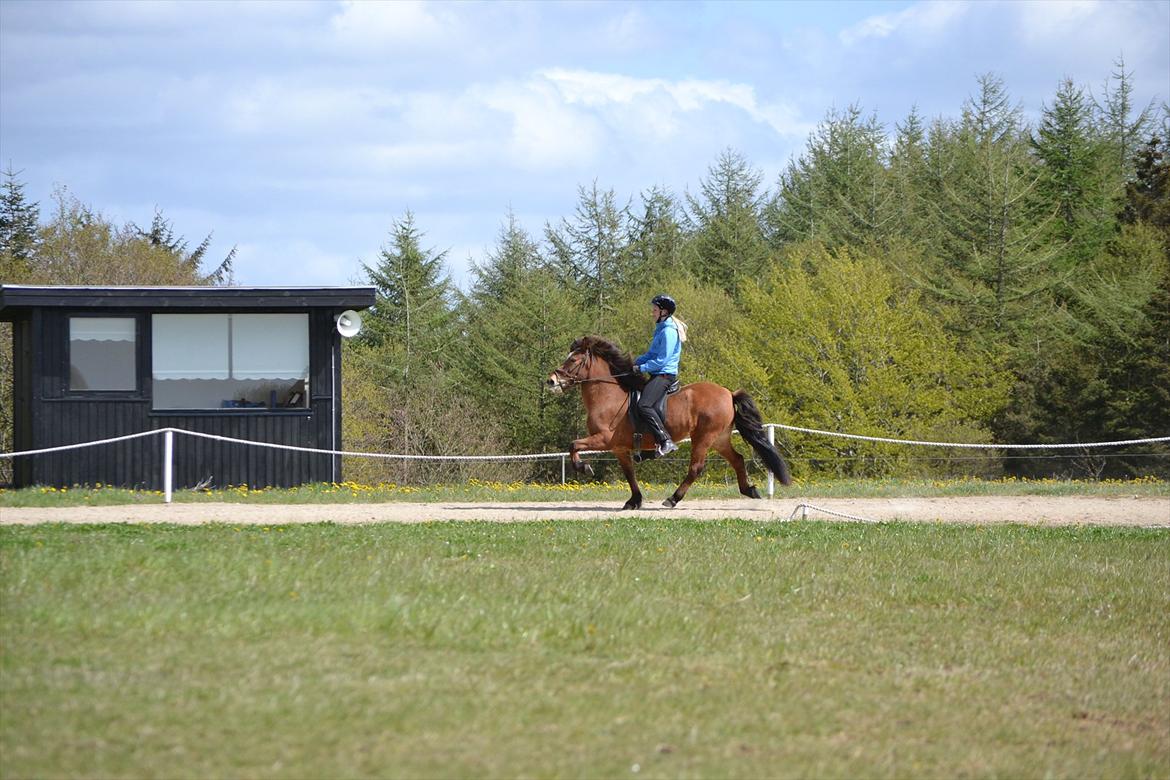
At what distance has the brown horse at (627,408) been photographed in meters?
16.7

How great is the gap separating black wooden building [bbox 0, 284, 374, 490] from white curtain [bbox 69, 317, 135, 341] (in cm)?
2

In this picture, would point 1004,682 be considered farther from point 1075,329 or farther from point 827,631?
point 1075,329

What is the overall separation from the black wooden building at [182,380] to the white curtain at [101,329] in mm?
16

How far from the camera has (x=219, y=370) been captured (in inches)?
850

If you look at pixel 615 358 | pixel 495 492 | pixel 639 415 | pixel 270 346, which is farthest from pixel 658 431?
pixel 270 346

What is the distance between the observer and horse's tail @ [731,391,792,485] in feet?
56.1

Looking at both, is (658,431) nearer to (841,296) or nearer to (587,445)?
(587,445)

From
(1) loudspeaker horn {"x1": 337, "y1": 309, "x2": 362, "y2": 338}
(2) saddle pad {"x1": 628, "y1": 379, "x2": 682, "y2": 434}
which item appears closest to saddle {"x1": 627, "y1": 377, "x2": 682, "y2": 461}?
(2) saddle pad {"x1": 628, "y1": 379, "x2": 682, "y2": 434}

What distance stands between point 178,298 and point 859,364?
2888 cm

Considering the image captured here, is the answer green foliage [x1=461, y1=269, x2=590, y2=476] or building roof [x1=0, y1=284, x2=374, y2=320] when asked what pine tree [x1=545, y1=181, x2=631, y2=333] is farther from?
building roof [x1=0, y1=284, x2=374, y2=320]

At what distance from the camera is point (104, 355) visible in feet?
69.7

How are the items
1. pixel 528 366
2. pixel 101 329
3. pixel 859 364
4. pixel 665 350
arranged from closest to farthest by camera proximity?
pixel 665 350
pixel 101 329
pixel 859 364
pixel 528 366

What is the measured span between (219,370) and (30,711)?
51.8 ft

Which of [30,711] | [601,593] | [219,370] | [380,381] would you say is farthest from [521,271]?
[30,711]
